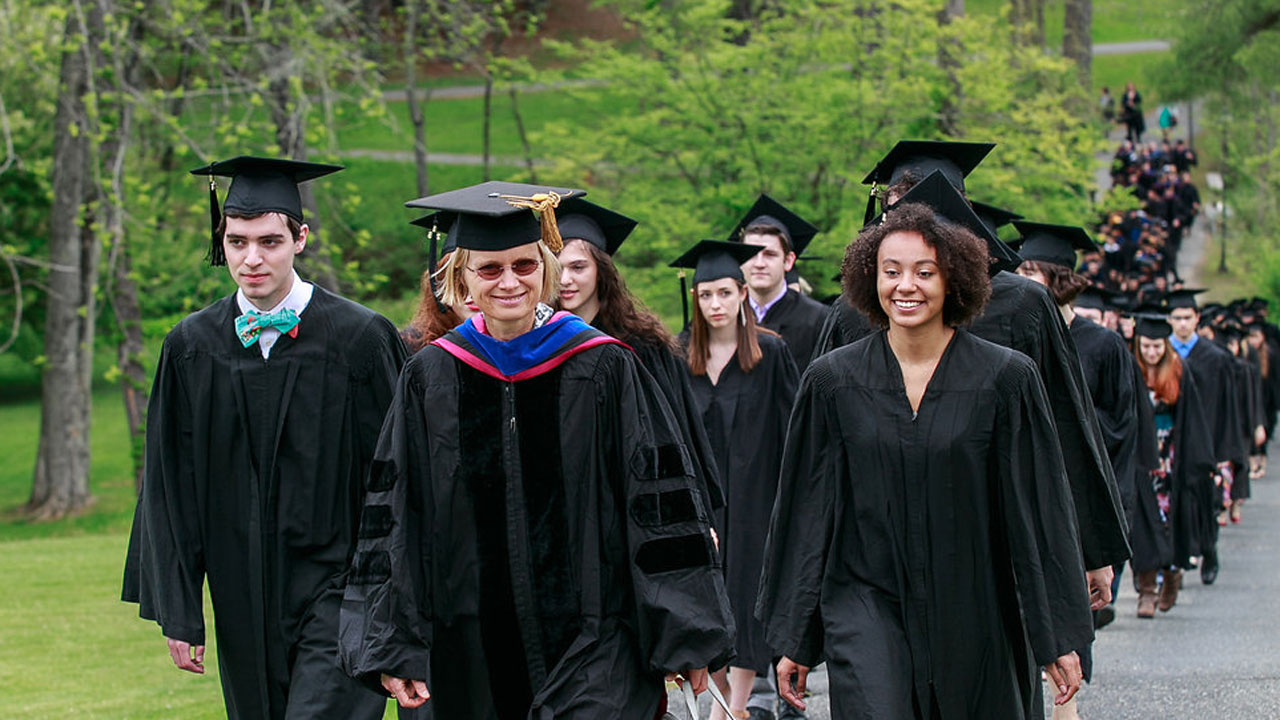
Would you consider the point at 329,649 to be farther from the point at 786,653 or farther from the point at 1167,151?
the point at 1167,151

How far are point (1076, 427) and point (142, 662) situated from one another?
794 cm

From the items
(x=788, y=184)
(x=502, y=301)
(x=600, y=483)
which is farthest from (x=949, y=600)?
(x=788, y=184)

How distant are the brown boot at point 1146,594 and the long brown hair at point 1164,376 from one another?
5.07ft

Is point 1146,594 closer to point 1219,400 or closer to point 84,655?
point 1219,400

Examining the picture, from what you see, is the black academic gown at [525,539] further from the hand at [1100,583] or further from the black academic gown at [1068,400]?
the hand at [1100,583]

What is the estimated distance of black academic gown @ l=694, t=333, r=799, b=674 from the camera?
8.58m

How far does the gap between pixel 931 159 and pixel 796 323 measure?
120 inches

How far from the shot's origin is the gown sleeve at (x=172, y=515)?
18.3 feet

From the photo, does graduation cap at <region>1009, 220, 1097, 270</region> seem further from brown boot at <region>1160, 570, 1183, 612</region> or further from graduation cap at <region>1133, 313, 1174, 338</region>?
brown boot at <region>1160, 570, 1183, 612</region>

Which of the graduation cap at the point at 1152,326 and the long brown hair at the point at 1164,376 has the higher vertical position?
the graduation cap at the point at 1152,326

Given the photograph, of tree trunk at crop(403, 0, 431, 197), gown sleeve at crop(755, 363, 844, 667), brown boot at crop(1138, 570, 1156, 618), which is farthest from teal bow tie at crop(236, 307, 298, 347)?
tree trunk at crop(403, 0, 431, 197)

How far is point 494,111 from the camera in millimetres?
59688

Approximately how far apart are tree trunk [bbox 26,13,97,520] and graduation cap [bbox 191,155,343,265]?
18002mm

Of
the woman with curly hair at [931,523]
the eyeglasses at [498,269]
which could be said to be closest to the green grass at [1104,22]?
the woman with curly hair at [931,523]
